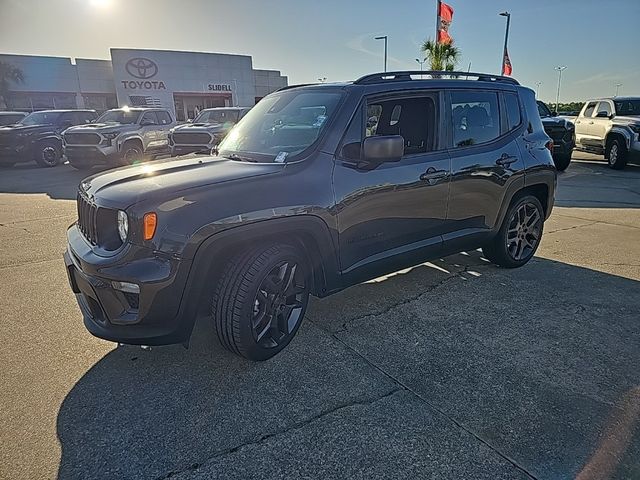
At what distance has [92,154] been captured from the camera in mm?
12336

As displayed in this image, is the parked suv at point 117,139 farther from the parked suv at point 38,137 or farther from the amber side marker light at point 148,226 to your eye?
the amber side marker light at point 148,226

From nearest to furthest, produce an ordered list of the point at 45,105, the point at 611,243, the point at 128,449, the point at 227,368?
the point at 128,449
the point at 227,368
the point at 611,243
the point at 45,105

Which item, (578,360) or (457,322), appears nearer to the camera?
(578,360)

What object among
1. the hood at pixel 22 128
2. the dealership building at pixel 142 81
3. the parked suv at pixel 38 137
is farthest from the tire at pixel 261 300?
the dealership building at pixel 142 81

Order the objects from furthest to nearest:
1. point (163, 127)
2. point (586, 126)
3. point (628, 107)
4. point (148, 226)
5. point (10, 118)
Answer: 1. point (10, 118)
2. point (586, 126)
3. point (163, 127)
4. point (628, 107)
5. point (148, 226)

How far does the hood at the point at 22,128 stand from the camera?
14005 millimetres

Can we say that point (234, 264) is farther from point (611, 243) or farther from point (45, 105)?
point (45, 105)

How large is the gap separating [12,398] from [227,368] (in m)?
1.26

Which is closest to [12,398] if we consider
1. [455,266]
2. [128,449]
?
[128,449]

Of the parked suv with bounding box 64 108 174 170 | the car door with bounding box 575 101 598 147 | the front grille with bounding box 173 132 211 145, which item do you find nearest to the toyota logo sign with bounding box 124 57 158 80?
the parked suv with bounding box 64 108 174 170

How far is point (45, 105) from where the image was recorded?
38688 mm

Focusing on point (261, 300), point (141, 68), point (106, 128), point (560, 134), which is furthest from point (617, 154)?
point (141, 68)

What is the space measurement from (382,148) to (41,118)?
15.8 meters

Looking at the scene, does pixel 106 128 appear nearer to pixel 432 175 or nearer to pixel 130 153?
pixel 130 153
